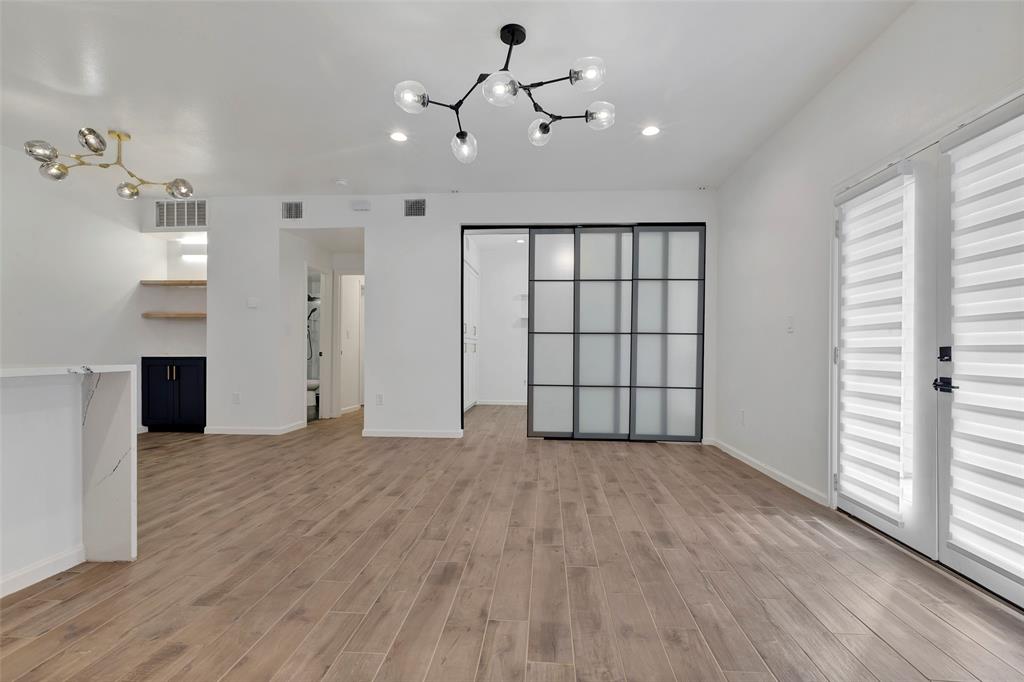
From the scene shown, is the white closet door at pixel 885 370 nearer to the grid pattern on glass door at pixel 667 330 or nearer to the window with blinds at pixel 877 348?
the window with blinds at pixel 877 348

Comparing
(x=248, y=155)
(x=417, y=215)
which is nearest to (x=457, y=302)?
(x=417, y=215)

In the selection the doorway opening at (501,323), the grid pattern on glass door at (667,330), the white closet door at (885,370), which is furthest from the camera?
the doorway opening at (501,323)

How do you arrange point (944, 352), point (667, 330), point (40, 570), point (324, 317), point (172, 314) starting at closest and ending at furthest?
point (40, 570)
point (944, 352)
point (667, 330)
point (172, 314)
point (324, 317)

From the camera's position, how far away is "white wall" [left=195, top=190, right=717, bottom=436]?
4.89 metres

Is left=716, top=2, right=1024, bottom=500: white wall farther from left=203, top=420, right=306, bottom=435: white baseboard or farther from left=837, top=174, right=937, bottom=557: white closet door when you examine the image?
left=203, top=420, right=306, bottom=435: white baseboard

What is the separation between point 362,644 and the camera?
1.45 metres

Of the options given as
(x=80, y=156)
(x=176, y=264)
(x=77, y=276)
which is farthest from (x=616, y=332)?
(x=77, y=276)

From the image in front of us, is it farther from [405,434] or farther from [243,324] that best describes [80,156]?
[405,434]

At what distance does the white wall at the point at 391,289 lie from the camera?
16.1ft

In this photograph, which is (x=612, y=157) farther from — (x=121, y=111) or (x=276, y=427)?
(x=276, y=427)

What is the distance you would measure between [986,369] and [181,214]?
6.85m

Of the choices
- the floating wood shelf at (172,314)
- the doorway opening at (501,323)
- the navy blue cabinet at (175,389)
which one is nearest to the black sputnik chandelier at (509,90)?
the floating wood shelf at (172,314)

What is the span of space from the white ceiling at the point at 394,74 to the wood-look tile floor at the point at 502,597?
8.76 ft

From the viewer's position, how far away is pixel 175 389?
5141 millimetres
